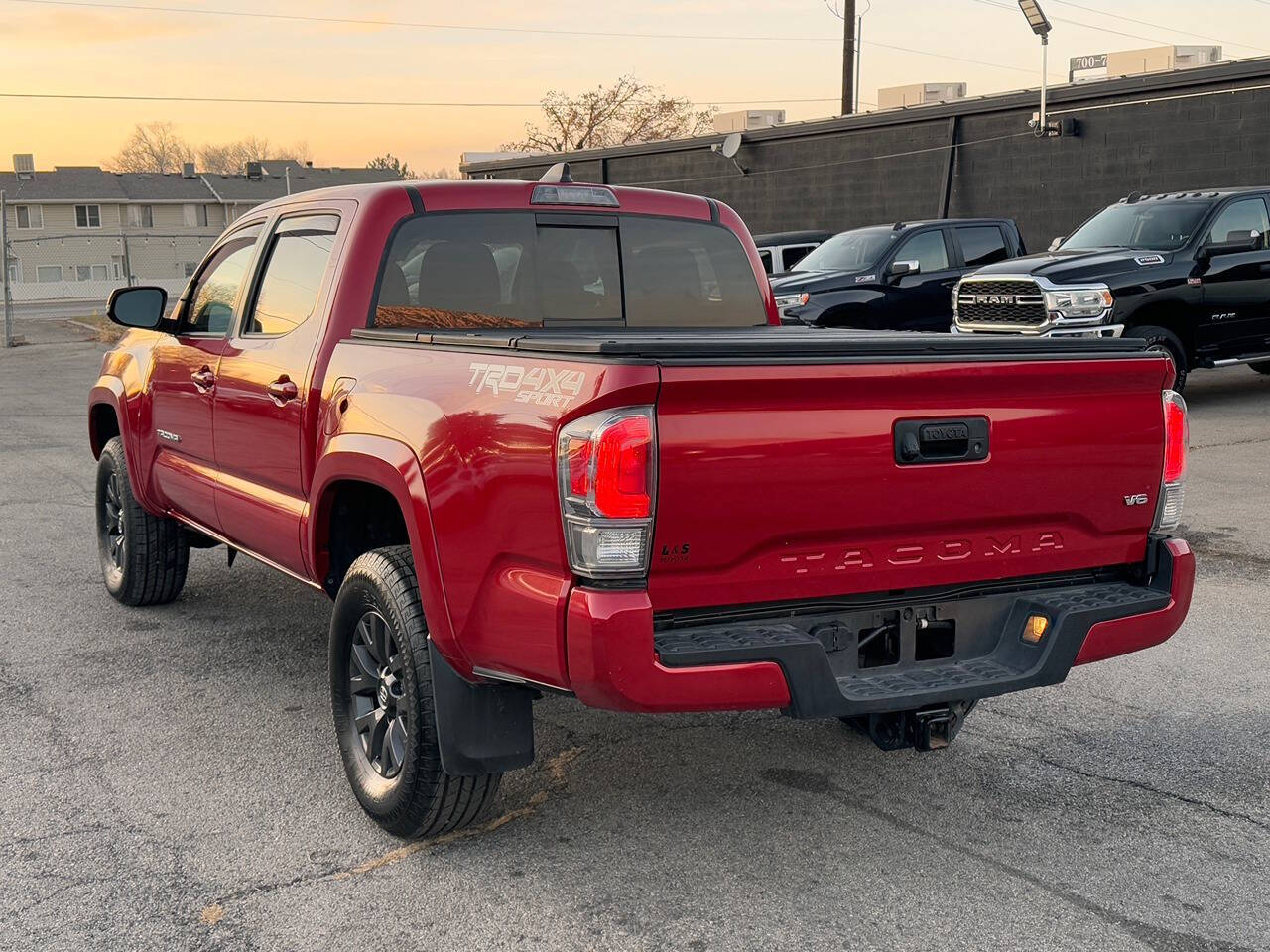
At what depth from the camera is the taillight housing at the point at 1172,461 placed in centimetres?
399

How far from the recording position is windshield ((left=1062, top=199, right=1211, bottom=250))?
548 inches

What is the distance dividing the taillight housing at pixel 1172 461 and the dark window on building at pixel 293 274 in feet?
9.38

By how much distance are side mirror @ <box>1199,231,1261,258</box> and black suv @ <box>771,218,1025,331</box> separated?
345 cm

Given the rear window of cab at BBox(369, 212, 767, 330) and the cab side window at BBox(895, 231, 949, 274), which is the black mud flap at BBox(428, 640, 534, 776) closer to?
the rear window of cab at BBox(369, 212, 767, 330)

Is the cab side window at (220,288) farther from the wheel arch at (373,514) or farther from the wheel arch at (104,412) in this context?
the wheel arch at (373,514)

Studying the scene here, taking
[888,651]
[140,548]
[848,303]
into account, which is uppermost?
[848,303]

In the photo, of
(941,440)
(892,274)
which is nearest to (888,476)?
(941,440)

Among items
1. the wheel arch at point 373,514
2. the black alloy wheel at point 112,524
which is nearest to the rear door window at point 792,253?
the black alloy wheel at point 112,524

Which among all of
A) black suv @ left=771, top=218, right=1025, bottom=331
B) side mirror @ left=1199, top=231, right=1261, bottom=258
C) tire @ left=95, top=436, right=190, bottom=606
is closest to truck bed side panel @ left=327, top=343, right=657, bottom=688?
tire @ left=95, top=436, right=190, bottom=606

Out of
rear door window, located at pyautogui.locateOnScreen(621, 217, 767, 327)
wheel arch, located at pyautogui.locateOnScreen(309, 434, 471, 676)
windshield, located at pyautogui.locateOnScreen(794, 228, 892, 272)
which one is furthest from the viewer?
windshield, located at pyautogui.locateOnScreen(794, 228, 892, 272)

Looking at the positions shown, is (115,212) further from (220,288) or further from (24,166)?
(220,288)

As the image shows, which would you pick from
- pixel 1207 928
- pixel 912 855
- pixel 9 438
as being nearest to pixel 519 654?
pixel 912 855

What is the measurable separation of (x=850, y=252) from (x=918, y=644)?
13544mm

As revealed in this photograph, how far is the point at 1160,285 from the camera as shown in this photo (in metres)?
13.3
